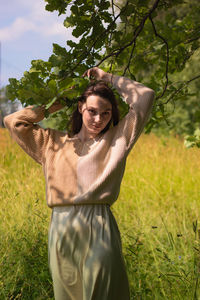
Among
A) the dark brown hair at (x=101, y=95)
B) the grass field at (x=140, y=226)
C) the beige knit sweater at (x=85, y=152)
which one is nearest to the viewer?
the beige knit sweater at (x=85, y=152)

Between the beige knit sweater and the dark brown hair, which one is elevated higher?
the dark brown hair

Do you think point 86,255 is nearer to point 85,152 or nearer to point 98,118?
point 85,152

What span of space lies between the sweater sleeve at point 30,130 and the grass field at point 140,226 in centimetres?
94

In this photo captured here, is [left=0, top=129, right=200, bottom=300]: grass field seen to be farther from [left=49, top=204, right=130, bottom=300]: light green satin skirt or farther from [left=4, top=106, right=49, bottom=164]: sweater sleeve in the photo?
[left=4, top=106, right=49, bottom=164]: sweater sleeve

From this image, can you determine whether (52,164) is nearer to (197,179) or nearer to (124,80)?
(124,80)

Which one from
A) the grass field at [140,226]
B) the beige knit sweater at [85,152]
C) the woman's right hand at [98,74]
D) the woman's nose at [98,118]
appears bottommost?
the grass field at [140,226]

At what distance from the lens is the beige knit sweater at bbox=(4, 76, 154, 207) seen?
1754mm

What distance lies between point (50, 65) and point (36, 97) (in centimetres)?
35

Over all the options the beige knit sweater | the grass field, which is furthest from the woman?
the grass field

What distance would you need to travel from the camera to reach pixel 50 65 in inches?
78.8

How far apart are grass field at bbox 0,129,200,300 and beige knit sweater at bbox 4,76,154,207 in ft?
2.05

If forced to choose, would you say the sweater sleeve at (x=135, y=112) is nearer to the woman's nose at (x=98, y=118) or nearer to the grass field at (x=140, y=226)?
the woman's nose at (x=98, y=118)

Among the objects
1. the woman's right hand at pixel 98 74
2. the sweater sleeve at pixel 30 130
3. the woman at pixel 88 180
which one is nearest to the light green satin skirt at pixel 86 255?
the woman at pixel 88 180

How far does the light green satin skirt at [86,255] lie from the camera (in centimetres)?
165
